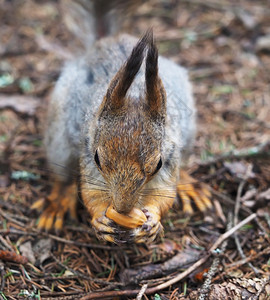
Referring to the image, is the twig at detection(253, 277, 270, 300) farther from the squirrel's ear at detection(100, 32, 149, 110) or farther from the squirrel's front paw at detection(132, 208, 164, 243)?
the squirrel's ear at detection(100, 32, 149, 110)

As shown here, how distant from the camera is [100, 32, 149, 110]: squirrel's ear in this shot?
2.09 meters

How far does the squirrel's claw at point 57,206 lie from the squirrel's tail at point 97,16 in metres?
1.39

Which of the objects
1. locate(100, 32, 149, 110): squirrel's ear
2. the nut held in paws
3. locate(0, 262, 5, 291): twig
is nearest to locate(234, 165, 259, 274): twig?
the nut held in paws

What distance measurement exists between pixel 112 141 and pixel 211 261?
1.09 meters

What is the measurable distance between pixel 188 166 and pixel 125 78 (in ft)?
4.86

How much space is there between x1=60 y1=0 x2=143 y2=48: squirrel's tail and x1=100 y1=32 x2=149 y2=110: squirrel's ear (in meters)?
1.54

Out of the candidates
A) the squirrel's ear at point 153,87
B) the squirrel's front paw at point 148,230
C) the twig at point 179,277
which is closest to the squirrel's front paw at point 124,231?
the squirrel's front paw at point 148,230

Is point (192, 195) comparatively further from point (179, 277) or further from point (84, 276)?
point (84, 276)

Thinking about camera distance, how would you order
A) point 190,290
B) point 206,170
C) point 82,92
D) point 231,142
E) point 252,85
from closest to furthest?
point 190,290 → point 82,92 → point 206,170 → point 231,142 → point 252,85

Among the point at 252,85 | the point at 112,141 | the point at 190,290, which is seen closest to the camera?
→ the point at 112,141

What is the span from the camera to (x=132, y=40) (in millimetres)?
3158

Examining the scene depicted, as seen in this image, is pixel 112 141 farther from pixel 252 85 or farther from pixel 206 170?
pixel 252 85

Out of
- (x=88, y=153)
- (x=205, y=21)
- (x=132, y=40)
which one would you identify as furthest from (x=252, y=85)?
(x=88, y=153)

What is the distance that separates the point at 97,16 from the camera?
3.58 m
